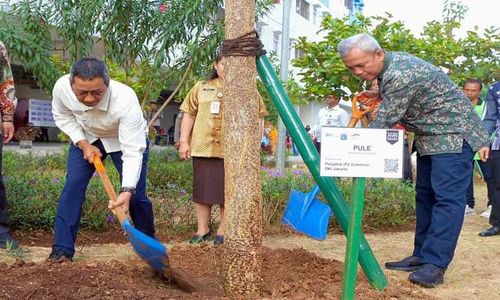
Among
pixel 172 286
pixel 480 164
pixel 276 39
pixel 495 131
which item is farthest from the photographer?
pixel 276 39

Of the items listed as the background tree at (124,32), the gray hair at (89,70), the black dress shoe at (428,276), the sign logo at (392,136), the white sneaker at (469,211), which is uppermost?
the background tree at (124,32)

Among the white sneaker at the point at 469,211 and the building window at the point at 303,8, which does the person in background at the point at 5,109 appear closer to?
the white sneaker at the point at 469,211

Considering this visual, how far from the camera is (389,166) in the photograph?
3.07m

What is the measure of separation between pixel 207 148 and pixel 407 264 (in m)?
1.75

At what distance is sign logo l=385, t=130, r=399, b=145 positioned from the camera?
3.08 metres

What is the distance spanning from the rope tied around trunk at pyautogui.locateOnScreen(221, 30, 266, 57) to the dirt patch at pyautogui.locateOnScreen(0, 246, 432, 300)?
4.08ft

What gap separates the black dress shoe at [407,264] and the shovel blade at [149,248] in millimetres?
1760

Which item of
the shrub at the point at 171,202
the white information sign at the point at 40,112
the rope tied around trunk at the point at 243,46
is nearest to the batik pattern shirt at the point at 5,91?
the shrub at the point at 171,202

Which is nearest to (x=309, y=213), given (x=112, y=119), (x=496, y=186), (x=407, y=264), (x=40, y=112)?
(x=407, y=264)

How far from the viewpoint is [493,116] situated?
6336 mm

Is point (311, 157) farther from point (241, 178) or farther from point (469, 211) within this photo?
point (469, 211)

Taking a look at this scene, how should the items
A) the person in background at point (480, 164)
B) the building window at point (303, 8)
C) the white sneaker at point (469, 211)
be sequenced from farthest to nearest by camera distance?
1. the building window at point (303, 8)
2. the white sneaker at point (469, 211)
3. the person in background at point (480, 164)

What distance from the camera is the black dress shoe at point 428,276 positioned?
3.91 metres

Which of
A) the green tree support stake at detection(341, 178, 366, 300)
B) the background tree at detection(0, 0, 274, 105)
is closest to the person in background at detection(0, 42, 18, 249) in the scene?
the green tree support stake at detection(341, 178, 366, 300)
